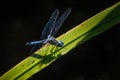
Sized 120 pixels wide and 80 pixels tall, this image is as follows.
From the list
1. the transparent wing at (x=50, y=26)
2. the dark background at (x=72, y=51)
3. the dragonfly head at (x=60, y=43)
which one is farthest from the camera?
the dark background at (x=72, y=51)

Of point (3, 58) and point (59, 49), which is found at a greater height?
point (3, 58)

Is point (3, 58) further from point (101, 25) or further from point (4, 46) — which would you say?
point (101, 25)

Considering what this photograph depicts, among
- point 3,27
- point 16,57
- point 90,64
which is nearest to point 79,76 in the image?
point 90,64

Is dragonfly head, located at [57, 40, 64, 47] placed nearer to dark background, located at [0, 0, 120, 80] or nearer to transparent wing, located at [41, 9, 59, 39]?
transparent wing, located at [41, 9, 59, 39]

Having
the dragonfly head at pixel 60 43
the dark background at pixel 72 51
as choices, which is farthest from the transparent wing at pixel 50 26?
the dark background at pixel 72 51

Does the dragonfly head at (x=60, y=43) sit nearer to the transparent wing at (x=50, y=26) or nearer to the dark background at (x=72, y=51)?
the transparent wing at (x=50, y=26)

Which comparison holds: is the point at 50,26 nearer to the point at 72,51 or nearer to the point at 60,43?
the point at 60,43

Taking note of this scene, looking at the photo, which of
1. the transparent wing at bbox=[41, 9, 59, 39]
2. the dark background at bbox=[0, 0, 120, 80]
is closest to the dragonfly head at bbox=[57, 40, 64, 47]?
the transparent wing at bbox=[41, 9, 59, 39]

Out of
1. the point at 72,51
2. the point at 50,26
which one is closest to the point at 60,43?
the point at 50,26
